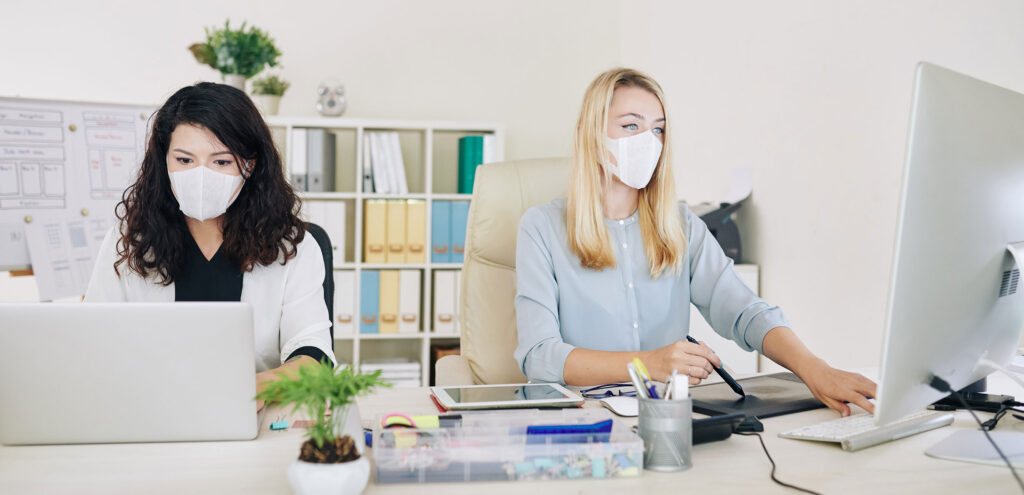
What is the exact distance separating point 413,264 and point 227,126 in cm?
186

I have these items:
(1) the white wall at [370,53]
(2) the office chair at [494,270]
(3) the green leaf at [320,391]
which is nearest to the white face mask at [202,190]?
(2) the office chair at [494,270]

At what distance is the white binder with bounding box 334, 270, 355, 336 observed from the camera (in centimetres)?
321

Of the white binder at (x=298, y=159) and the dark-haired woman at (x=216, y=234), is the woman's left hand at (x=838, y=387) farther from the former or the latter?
the white binder at (x=298, y=159)

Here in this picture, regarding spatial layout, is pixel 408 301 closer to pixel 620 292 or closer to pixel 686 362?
pixel 620 292

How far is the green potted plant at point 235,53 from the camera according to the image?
9.76ft

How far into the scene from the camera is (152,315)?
2.84ft

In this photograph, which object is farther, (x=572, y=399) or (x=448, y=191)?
(x=448, y=191)

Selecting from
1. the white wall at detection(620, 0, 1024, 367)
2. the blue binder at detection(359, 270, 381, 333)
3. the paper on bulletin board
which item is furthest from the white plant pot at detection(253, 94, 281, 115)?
the white wall at detection(620, 0, 1024, 367)

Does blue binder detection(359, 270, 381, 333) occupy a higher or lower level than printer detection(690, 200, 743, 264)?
lower

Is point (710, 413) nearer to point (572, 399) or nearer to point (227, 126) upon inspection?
point (572, 399)

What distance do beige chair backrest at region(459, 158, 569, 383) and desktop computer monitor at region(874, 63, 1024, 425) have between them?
0.93 m

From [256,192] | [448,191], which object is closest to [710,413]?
[256,192]

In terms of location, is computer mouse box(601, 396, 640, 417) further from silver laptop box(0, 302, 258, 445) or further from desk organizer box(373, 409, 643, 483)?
silver laptop box(0, 302, 258, 445)

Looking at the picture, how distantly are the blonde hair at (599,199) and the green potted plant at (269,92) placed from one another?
2002 millimetres
